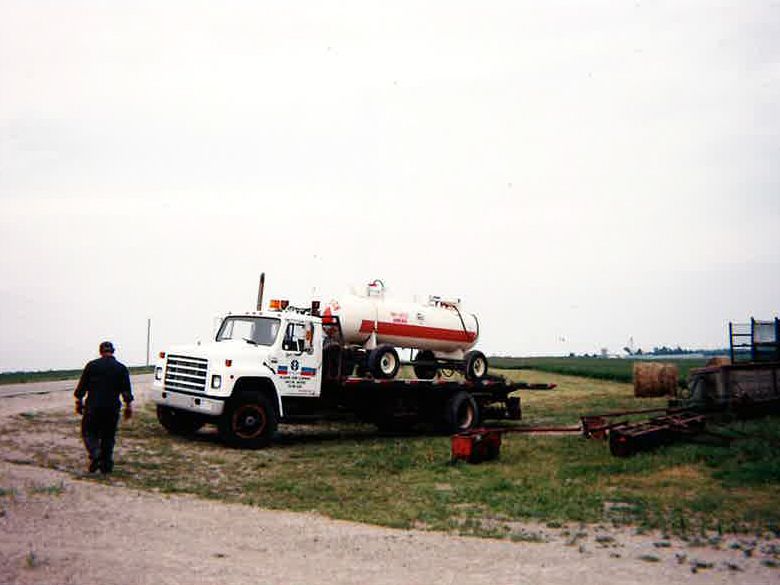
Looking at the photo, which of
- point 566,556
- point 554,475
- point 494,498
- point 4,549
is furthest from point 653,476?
point 4,549

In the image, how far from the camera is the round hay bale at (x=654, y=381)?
98.9 ft

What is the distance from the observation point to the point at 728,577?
24.6 ft

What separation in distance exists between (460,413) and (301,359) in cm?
544

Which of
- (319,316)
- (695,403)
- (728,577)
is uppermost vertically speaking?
(319,316)

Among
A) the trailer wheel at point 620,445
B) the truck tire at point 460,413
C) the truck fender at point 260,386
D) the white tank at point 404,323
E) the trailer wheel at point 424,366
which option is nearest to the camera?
the trailer wheel at point 620,445

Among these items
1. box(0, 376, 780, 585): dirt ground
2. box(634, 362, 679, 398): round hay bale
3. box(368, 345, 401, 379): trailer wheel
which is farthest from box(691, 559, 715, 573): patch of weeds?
box(634, 362, 679, 398): round hay bale

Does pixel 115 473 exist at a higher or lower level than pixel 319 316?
lower

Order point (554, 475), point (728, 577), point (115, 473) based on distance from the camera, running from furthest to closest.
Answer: point (554, 475) → point (115, 473) → point (728, 577)

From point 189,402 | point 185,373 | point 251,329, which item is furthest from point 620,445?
point 185,373

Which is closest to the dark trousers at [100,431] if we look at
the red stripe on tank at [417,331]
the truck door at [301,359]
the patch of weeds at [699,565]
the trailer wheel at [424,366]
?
the truck door at [301,359]

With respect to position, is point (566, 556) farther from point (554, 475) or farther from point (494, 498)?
point (554, 475)

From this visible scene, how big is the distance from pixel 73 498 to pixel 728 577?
7.59 m

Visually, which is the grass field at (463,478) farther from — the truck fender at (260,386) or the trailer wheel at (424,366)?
the trailer wheel at (424,366)

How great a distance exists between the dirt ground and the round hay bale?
Result: 21.8 metres
